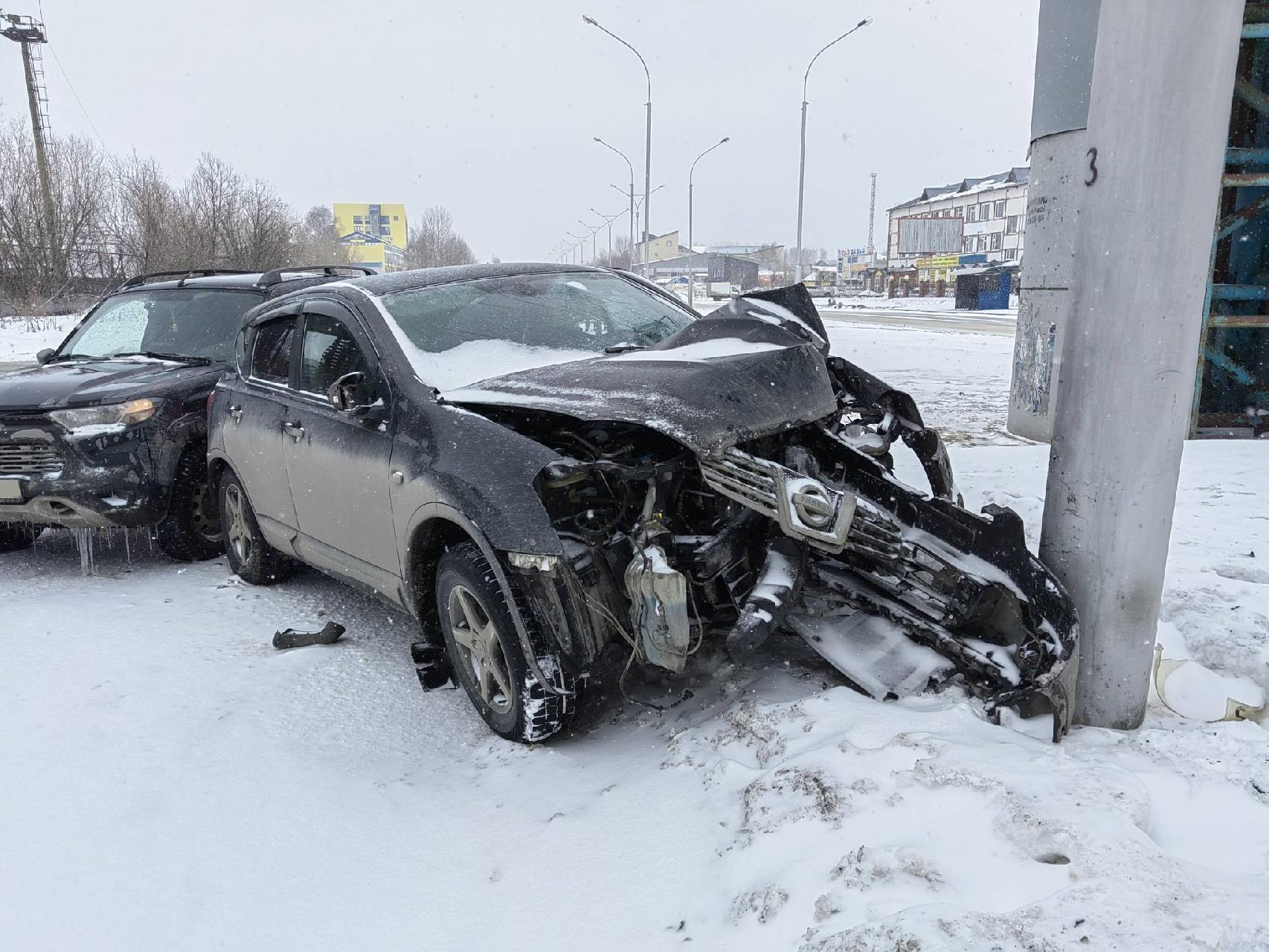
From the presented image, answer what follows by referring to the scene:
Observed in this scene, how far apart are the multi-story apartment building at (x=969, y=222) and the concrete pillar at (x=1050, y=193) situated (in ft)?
179

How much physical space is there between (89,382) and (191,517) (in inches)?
43.1

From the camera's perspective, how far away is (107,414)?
18.4ft

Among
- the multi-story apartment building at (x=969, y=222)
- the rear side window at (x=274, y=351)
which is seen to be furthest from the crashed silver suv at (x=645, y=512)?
the multi-story apartment building at (x=969, y=222)

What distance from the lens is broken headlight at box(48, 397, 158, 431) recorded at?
5539 millimetres

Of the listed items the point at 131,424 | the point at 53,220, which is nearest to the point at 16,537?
the point at 131,424

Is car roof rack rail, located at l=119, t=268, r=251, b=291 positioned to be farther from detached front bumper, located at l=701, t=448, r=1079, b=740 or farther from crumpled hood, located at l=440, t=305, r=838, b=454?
detached front bumper, located at l=701, t=448, r=1079, b=740

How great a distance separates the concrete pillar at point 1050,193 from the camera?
303 inches

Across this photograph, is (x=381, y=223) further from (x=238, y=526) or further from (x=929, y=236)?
(x=238, y=526)

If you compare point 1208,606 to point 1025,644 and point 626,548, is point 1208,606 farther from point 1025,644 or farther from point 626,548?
point 626,548

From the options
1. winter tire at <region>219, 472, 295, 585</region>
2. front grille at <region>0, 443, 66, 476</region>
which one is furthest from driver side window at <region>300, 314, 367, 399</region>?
front grille at <region>0, 443, 66, 476</region>

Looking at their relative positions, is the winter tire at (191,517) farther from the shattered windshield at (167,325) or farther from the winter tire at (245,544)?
the shattered windshield at (167,325)

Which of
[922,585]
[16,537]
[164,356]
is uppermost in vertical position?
[164,356]

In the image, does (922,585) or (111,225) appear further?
(111,225)

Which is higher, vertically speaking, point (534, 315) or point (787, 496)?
point (534, 315)
